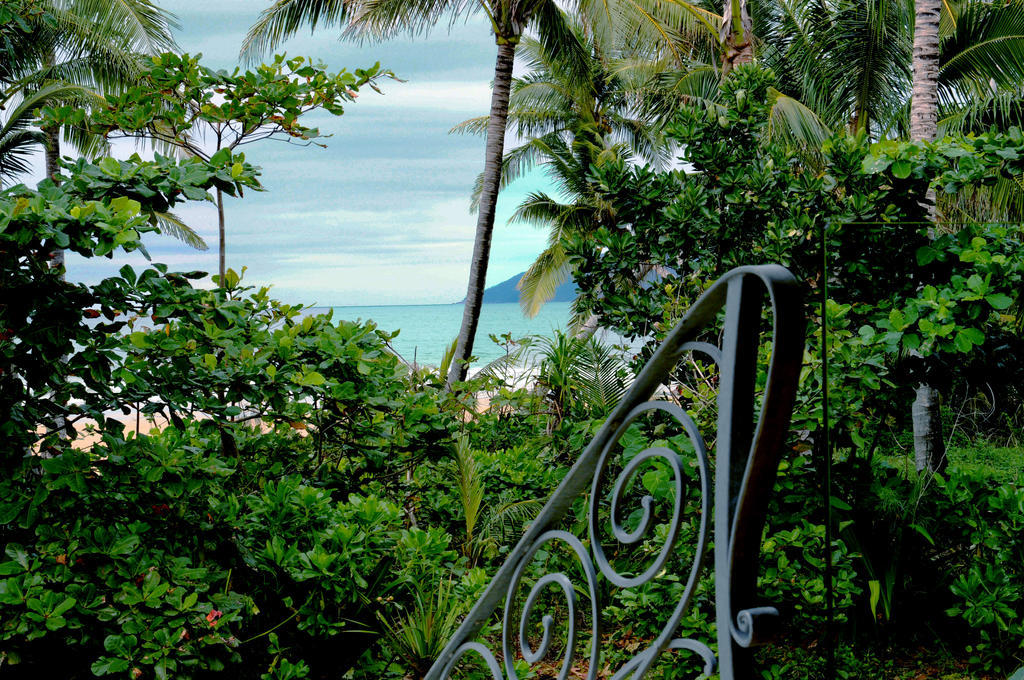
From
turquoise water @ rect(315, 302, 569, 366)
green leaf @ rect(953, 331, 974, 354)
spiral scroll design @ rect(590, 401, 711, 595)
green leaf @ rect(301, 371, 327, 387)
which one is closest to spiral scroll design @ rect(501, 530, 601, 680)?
spiral scroll design @ rect(590, 401, 711, 595)

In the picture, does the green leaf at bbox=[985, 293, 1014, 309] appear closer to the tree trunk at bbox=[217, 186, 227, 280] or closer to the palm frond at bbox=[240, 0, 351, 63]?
the tree trunk at bbox=[217, 186, 227, 280]

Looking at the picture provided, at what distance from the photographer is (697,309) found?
42.6 inches

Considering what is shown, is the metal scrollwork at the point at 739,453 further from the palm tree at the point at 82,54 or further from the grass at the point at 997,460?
the palm tree at the point at 82,54

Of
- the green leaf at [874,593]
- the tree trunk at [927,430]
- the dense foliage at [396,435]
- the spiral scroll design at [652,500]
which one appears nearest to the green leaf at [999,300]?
the dense foliage at [396,435]

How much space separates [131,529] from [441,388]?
7.43 ft

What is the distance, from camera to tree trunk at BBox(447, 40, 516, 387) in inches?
388

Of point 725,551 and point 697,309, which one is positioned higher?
point 697,309

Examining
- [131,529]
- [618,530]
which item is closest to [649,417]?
[131,529]

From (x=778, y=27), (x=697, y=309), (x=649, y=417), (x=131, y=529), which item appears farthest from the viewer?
(x=778, y=27)

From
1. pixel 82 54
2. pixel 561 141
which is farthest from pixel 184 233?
pixel 561 141

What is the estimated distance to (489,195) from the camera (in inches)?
411

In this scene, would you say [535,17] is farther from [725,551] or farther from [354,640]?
[725,551]

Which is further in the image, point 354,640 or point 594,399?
point 594,399

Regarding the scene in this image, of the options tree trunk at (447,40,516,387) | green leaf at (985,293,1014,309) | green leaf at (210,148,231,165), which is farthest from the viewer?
tree trunk at (447,40,516,387)
